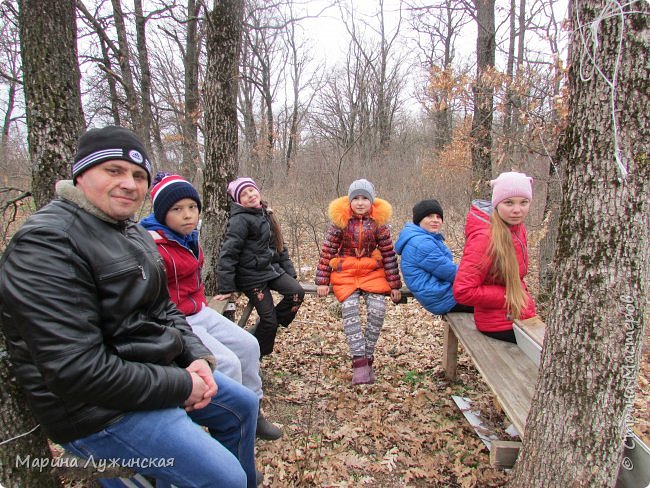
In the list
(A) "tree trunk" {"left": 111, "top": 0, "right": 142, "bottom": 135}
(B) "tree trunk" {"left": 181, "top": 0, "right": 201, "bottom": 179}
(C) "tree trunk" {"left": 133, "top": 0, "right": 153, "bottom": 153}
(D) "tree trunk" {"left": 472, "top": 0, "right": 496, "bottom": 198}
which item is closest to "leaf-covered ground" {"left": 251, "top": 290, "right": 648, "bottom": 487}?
(D) "tree trunk" {"left": 472, "top": 0, "right": 496, "bottom": 198}

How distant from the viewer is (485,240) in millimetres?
2955

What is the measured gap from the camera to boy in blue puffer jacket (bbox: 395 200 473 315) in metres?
3.45

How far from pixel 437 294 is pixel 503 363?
89 centimetres

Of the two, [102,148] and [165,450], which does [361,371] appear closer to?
[165,450]

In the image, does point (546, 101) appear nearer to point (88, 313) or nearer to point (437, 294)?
point (437, 294)

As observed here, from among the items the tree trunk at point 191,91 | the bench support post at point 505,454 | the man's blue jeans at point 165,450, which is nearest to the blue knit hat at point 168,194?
the man's blue jeans at point 165,450

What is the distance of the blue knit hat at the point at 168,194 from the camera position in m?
2.54

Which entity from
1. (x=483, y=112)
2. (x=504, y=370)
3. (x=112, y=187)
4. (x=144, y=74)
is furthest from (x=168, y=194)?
(x=144, y=74)

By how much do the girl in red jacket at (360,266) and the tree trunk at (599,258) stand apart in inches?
70.7

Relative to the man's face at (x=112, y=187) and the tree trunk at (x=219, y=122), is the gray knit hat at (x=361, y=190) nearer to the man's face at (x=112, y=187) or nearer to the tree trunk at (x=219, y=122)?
the tree trunk at (x=219, y=122)

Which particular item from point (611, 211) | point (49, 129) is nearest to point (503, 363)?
point (611, 211)

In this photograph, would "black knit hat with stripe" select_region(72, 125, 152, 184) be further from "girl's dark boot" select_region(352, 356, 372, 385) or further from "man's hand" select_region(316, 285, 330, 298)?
"girl's dark boot" select_region(352, 356, 372, 385)

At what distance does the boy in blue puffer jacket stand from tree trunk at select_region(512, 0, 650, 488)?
164cm

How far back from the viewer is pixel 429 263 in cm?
345
